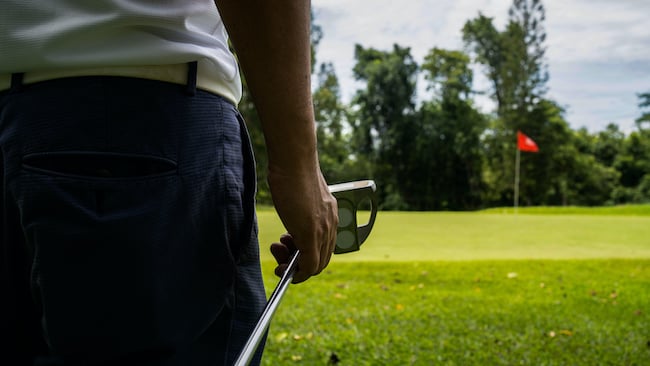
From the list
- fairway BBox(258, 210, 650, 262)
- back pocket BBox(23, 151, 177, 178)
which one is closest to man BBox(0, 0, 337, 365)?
back pocket BBox(23, 151, 177, 178)

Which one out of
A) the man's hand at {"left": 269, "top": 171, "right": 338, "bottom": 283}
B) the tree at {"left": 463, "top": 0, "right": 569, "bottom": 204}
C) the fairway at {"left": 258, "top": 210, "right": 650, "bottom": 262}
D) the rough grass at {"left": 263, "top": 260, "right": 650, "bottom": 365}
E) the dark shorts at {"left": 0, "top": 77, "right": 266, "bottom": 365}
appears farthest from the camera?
the tree at {"left": 463, "top": 0, "right": 569, "bottom": 204}

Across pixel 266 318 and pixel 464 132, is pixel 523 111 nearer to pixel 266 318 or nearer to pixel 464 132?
pixel 464 132

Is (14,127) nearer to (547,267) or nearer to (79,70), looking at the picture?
(79,70)

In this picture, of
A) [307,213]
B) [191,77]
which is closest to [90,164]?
[191,77]

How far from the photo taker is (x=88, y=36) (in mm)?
619

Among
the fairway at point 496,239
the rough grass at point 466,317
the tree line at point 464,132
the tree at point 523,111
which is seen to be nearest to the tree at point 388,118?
the tree line at point 464,132

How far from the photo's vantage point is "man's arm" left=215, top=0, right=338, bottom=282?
66cm

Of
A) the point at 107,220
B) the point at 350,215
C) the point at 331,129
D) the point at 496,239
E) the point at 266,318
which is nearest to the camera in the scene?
the point at 107,220

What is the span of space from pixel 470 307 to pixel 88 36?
118 inches

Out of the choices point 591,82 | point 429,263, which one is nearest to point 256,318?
point 429,263

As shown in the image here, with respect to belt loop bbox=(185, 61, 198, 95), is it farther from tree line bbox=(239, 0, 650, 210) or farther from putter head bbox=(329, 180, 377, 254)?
tree line bbox=(239, 0, 650, 210)

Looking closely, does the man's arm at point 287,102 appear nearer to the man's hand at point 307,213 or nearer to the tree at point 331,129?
the man's hand at point 307,213

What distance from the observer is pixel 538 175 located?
878 inches

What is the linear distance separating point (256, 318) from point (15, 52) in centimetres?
42
